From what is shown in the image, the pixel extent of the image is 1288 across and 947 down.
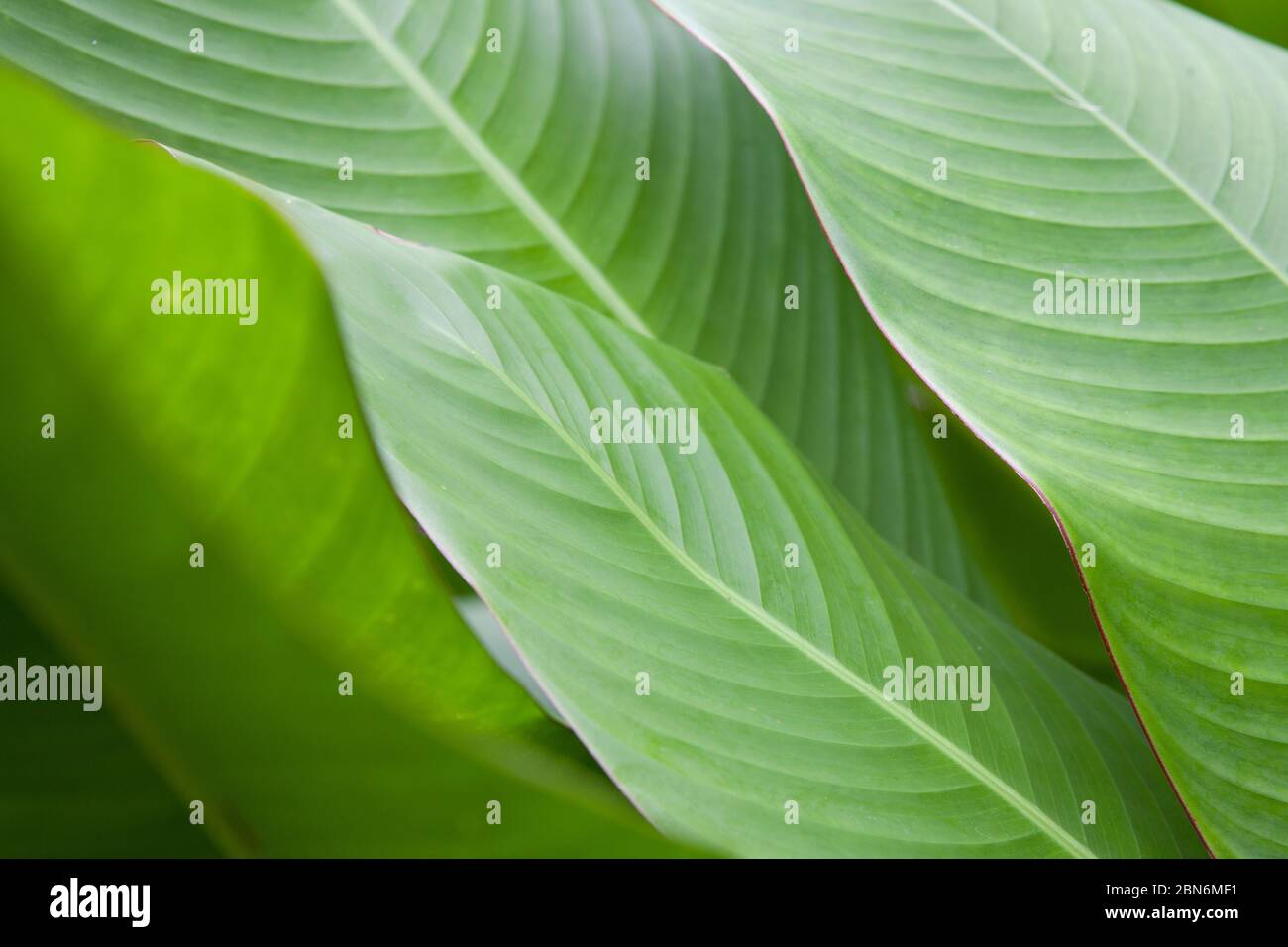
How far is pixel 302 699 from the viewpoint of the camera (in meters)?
0.25

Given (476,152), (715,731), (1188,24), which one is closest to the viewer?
(715,731)

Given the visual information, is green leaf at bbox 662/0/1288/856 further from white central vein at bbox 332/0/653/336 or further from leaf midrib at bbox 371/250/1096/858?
white central vein at bbox 332/0/653/336

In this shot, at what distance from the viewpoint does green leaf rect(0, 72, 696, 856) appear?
232 millimetres

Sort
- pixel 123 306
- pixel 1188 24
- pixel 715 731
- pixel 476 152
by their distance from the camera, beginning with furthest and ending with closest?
pixel 476 152 < pixel 1188 24 < pixel 715 731 < pixel 123 306

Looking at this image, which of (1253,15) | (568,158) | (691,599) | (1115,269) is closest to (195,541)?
(691,599)

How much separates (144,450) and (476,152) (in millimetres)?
542

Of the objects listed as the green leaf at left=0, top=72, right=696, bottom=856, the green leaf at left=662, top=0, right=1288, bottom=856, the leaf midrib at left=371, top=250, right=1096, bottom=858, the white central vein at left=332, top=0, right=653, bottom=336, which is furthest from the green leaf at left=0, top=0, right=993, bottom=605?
the green leaf at left=0, top=72, right=696, bottom=856

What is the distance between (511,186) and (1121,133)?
42cm

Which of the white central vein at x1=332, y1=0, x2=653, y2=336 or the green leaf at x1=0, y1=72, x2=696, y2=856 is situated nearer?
the green leaf at x1=0, y1=72, x2=696, y2=856

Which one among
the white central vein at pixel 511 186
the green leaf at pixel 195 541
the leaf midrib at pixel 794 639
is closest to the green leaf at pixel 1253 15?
the white central vein at pixel 511 186

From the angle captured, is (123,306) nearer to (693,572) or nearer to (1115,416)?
(693,572)

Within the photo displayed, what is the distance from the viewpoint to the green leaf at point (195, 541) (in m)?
0.23
